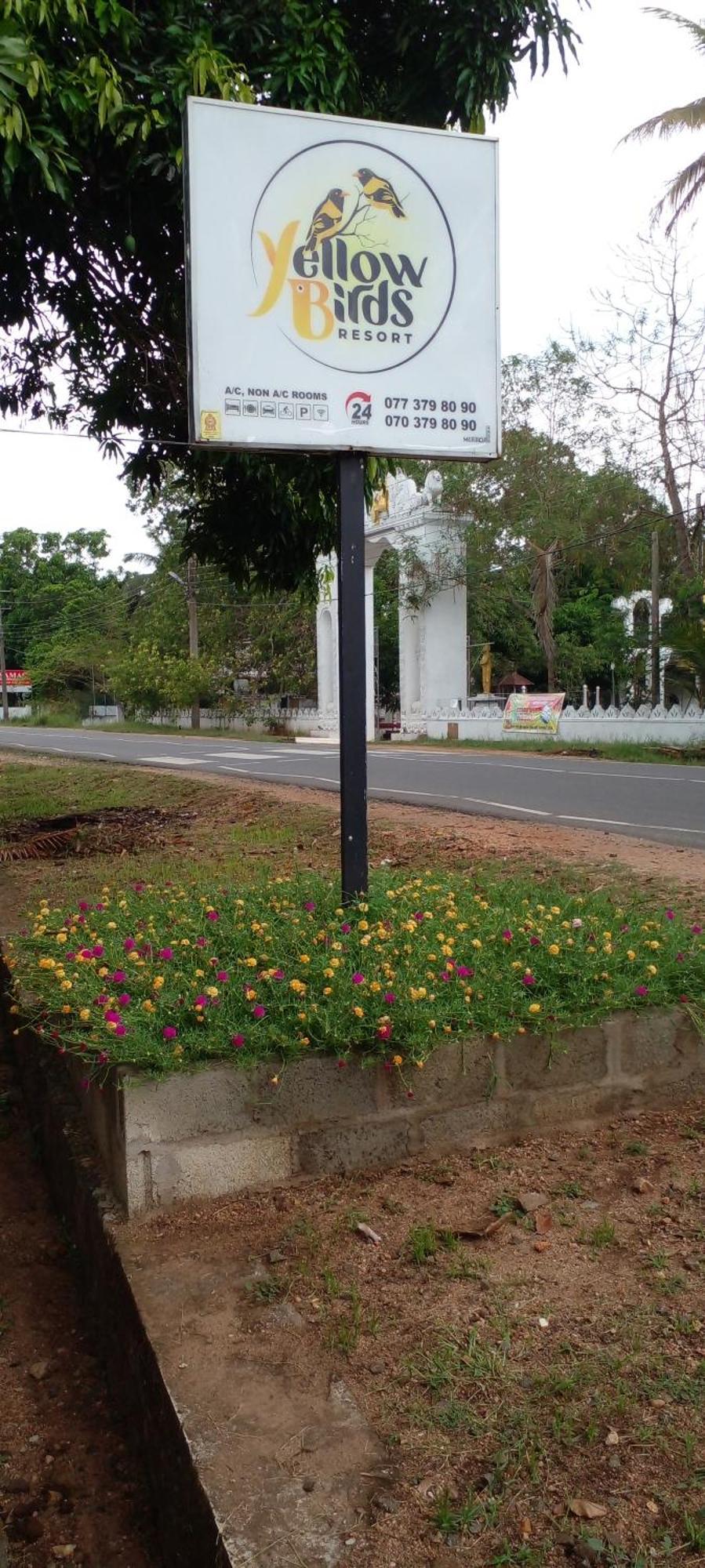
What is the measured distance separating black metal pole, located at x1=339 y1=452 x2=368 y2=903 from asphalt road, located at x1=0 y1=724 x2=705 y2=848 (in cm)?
480

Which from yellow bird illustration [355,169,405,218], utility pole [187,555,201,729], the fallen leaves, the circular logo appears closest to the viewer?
the fallen leaves

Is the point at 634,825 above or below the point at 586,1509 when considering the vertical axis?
above

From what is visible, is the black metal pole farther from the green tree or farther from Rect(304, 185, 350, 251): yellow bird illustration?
the green tree

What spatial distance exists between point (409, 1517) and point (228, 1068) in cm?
125

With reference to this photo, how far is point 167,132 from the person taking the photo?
538 centimetres

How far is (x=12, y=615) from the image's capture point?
70.9 metres

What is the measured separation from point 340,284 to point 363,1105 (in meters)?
2.96

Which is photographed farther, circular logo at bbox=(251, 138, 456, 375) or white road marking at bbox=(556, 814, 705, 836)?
white road marking at bbox=(556, 814, 705, 836)

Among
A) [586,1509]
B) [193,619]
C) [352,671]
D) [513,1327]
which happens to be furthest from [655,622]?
[586,1509]

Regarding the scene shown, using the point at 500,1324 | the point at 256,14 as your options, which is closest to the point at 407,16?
the point at 256,14

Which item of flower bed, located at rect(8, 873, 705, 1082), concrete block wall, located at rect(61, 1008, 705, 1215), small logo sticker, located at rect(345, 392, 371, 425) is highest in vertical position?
small logo sticker, located at rect(345, 392, 371, 425)

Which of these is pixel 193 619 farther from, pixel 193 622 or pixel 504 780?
pixel 504 780

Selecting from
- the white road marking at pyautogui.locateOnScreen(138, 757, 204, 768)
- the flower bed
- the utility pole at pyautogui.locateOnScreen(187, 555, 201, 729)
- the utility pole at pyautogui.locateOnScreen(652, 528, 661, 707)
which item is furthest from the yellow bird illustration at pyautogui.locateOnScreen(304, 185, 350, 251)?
the utility pole at pyautogui.locateOnScreen(187, 555, 201, 729)

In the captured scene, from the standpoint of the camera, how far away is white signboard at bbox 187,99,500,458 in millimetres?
3990
